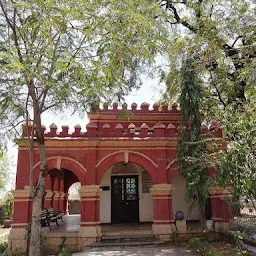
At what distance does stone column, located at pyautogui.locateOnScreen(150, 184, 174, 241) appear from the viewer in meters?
11.1

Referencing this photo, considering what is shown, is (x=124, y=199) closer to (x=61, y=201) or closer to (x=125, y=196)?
(x=125, y=196)

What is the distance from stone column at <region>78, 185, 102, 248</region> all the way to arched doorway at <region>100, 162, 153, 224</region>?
9.18 ft

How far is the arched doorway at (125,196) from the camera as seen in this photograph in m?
14.1

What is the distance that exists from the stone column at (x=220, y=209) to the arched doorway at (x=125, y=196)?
3.44 m

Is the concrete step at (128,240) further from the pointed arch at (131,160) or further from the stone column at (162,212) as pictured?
the pointed arch at (131,160)

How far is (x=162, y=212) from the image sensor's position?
1141 cm

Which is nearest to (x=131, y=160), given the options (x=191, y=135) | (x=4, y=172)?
(x=191, y=135)

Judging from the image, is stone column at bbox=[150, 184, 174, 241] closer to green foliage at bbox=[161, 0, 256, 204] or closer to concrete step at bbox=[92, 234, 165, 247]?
concrete step at bbox=[92, 234, 165, 247]

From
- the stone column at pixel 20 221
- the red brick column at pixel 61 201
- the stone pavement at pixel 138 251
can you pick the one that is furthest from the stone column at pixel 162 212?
the red brick column at pixel 61 201

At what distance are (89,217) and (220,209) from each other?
536 cm

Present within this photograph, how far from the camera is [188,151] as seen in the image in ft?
36.7

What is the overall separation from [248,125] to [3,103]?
7.14m

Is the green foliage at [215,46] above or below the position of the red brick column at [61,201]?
above

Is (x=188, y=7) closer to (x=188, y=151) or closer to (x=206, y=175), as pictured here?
(x=188, y=151)
